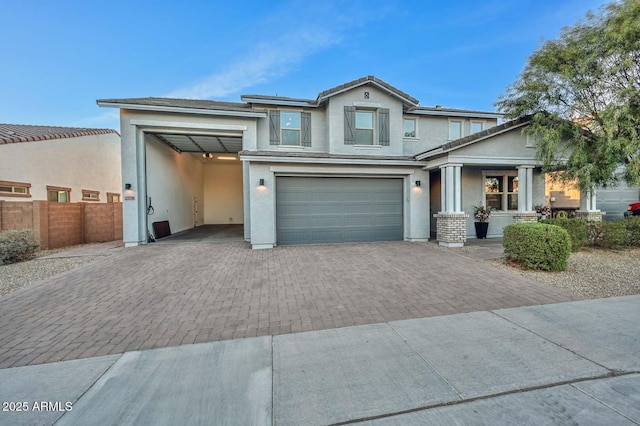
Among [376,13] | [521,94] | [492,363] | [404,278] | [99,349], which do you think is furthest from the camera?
[376,13]

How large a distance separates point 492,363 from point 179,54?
72.0 ft

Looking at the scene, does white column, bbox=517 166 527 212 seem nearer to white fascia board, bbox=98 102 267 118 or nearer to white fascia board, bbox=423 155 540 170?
white fascia board, bbox=423 155 540 170

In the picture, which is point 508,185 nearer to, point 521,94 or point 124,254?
point 521,94

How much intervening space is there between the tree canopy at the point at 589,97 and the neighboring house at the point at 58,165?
752 inches

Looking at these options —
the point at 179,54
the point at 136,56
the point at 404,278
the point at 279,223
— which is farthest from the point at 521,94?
the point at 136,56

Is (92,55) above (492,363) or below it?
above

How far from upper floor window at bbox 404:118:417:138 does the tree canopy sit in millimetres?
3848

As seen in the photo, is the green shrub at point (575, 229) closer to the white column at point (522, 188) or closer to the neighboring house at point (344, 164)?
the neighboring house at point (344, 164)

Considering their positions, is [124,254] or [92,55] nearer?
[124,254]

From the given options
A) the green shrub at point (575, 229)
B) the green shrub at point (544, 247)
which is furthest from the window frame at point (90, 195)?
the green shrub at point (575, 229)

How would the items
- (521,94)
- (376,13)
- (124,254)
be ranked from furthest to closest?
(376,13) < (521,94) < (124,254)

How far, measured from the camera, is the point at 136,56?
56.7 feet

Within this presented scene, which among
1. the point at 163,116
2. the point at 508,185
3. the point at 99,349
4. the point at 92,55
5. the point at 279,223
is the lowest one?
the point at 99,349

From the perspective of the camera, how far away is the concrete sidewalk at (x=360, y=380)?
211 cm
